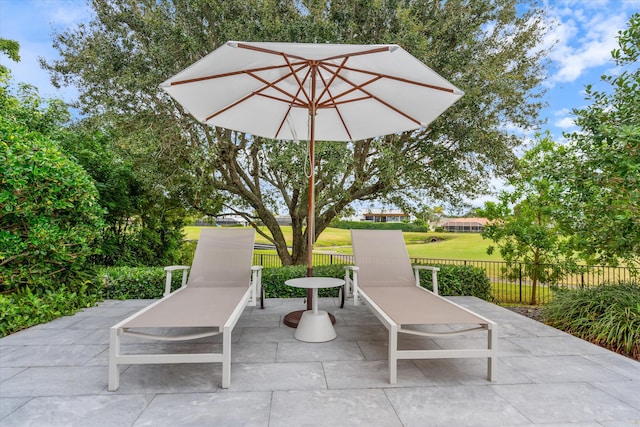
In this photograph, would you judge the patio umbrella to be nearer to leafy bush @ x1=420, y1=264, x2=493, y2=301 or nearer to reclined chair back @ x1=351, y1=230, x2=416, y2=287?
reclined chair back @ x1=351, y1=230, x2=416, y2=287

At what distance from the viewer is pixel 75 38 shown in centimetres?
754

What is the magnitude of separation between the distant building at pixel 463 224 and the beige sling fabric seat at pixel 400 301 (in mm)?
4436

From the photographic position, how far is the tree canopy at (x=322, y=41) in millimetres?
5961

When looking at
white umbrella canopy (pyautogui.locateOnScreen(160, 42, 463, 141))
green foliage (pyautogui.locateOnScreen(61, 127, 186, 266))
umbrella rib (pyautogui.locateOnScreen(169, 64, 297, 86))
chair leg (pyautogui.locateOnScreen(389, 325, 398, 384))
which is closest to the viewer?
chair leg (pyautogui.locateOnScreen(389, 325, 398, 384))

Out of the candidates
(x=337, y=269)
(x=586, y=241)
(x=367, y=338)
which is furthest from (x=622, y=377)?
(x=337, y=269)

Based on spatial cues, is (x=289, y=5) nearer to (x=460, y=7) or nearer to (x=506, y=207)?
(x=460, y=7)

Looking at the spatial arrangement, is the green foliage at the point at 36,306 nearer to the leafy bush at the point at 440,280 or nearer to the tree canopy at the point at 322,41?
the tree canopy at the point at 322,41

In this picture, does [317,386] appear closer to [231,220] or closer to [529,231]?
[529,231]

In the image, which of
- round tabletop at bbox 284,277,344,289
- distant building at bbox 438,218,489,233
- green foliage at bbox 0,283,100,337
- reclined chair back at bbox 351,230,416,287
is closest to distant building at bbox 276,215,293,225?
distant building at bbox 438,218,489,233

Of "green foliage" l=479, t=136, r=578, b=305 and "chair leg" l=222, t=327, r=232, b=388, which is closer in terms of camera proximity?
"chair leg" l=222, t=327, r=232, b=388

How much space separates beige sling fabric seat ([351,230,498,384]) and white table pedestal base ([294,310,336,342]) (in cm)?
45

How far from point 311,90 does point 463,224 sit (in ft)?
23.2

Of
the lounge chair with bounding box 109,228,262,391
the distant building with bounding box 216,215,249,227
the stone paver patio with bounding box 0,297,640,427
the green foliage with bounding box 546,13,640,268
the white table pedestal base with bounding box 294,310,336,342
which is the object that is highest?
the green foliage with bounding box 546,13,640,268

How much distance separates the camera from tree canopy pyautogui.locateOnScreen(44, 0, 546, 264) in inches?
235
